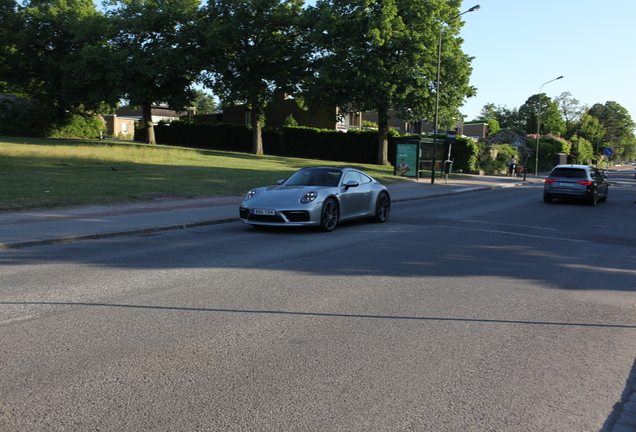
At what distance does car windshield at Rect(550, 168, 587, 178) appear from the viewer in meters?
21.2

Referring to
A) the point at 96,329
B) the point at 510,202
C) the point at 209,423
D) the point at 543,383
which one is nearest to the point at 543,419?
the point at 543,383

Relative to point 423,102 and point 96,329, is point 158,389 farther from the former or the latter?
point 423,102

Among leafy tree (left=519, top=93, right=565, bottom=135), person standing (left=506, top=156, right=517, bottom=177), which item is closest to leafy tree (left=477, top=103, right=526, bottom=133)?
leafy tree (left=519, top=93, right=565, bottom=135)

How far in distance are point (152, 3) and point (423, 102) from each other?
25282 mm

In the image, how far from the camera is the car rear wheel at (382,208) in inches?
522

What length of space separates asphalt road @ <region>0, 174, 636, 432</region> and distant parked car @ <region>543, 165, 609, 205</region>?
12.4 metres

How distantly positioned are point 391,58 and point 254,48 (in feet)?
39.3

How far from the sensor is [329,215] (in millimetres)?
11547

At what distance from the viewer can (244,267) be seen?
7734 mm

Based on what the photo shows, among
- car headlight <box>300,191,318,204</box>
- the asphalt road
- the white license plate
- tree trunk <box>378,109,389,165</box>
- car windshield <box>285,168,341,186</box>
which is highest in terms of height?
tree trunk <box>378,109,389,165</box>

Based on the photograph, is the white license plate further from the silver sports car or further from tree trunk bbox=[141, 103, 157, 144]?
tree trunk bbox=[141, 103, 157, 144]

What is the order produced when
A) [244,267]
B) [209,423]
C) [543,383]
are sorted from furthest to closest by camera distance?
[244,267]
[543,383]
[209,423]

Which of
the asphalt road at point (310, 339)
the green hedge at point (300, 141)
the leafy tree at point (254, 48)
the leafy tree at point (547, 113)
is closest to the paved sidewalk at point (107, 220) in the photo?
the asphalt road at point (310, 339)

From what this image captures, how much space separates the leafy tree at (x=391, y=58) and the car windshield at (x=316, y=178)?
24913mm
